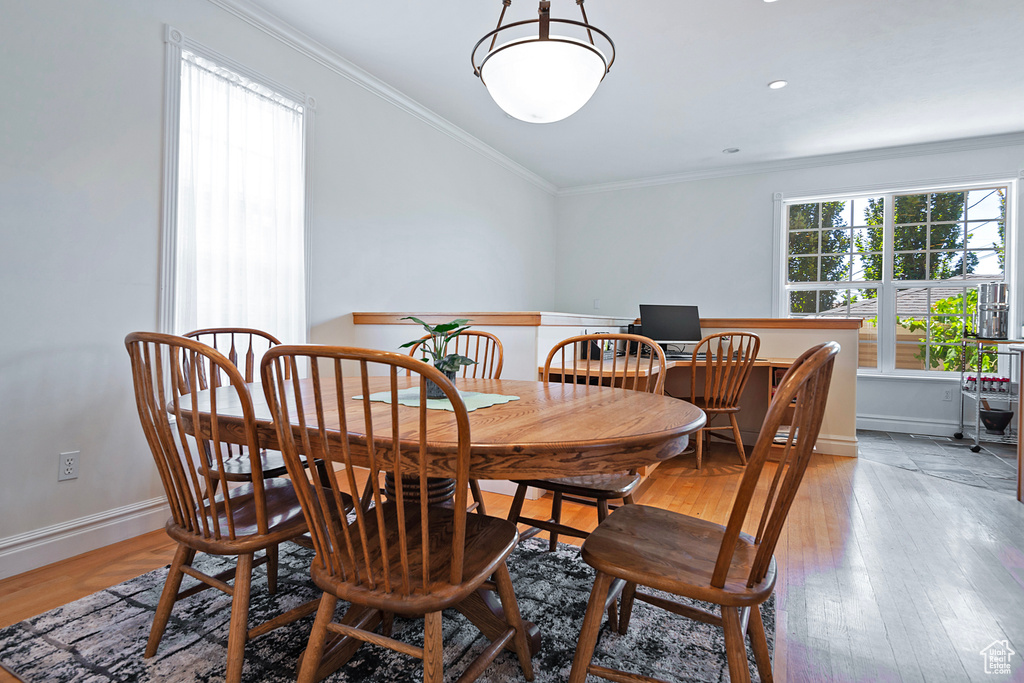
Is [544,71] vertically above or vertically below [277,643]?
above

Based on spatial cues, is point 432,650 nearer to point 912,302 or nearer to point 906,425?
point 906,425

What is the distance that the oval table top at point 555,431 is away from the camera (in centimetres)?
98

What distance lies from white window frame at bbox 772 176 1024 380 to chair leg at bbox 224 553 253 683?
497 cm

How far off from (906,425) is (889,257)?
1.51 m

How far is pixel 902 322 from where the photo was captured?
15.5ft

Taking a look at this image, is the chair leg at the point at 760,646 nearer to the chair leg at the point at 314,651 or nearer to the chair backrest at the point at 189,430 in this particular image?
the chair leg at the point at 314,651

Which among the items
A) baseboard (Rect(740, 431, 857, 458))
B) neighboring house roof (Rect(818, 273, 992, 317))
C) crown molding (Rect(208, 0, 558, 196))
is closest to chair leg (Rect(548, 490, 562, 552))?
baseboard (Rect(740, 431, 857, 458))

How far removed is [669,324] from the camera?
4074mm

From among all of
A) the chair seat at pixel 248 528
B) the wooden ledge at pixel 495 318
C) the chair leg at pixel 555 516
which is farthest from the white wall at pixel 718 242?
the chair seat at pixel 248 528

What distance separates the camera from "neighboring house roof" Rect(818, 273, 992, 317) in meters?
4.54

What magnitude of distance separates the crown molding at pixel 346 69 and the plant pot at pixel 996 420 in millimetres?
4478

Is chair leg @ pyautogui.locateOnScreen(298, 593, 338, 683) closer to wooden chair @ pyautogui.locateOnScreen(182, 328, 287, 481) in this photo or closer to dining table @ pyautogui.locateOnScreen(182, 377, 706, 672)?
dining table @ pyautogui.locateOnScreen(182, 377, 706, 672)

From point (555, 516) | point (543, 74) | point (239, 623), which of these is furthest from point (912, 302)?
point (239, 623)

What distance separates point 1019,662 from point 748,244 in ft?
13.9
